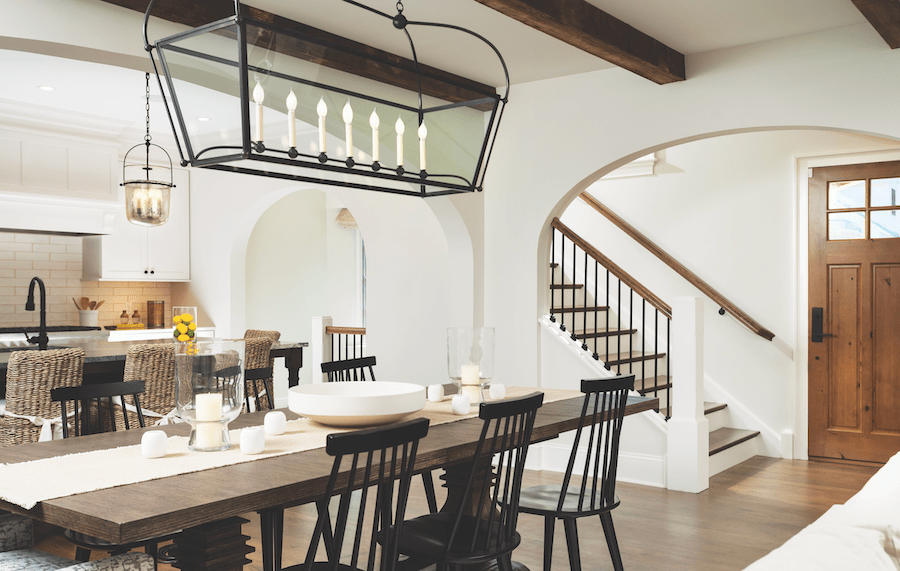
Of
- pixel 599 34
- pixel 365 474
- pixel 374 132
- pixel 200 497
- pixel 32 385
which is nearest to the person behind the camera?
pixel 200 497

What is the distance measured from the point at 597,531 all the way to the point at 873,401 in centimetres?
287

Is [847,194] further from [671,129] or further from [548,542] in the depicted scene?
[548,542]

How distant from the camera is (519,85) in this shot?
5387mm

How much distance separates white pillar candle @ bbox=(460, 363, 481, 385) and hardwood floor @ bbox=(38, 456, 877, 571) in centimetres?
101

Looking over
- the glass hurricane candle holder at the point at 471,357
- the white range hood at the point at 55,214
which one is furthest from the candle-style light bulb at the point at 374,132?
the white range hood at the point at 55,214

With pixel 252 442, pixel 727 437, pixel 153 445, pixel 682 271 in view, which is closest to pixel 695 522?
pixel 727 437

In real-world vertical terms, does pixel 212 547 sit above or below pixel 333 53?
below

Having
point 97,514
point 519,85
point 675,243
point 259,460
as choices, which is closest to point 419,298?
point 519,85

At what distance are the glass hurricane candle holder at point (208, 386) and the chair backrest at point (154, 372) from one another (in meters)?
1.83

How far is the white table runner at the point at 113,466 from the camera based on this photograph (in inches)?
71.5

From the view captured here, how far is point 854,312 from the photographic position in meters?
5.65

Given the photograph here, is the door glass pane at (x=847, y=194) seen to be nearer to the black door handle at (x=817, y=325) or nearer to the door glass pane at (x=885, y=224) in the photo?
the door glass pane at (x=885, y=224)

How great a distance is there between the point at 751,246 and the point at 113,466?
5.26 m

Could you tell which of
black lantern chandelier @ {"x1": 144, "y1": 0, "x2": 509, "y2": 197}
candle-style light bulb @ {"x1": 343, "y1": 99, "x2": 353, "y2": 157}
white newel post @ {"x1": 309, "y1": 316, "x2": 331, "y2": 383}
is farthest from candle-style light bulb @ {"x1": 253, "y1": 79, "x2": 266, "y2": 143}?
white newel post @ {"x1": 309, "y1": 316, "x2": 331, "y2": 383}
